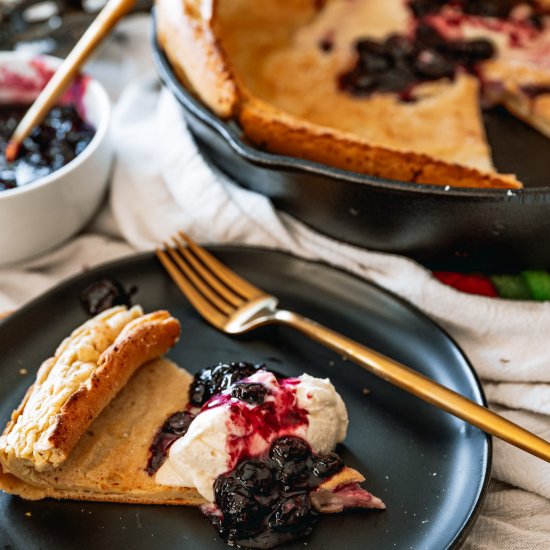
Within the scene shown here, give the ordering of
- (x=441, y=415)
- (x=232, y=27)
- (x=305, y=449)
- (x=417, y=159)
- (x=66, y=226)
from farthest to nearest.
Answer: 1. (x=232, y=27)
2. (x=66, y=226)
3. (x=417, y=159)
4. (x=441, y=415)
5. (x=305, y=449)

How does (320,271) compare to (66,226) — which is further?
(66,226)

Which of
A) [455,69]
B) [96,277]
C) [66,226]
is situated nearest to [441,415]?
[96,277]

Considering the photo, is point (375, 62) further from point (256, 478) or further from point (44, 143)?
point (256, 478)

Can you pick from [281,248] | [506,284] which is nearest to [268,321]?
[281,248]

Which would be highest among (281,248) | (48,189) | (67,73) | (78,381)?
(67,73)

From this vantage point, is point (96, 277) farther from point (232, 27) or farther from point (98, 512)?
point (232, 27)

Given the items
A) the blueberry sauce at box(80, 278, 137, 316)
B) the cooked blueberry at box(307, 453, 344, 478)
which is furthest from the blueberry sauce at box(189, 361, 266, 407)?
the blueberry sauce at box(80, 278, 137, 316)

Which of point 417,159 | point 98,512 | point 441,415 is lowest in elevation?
point 441,415
